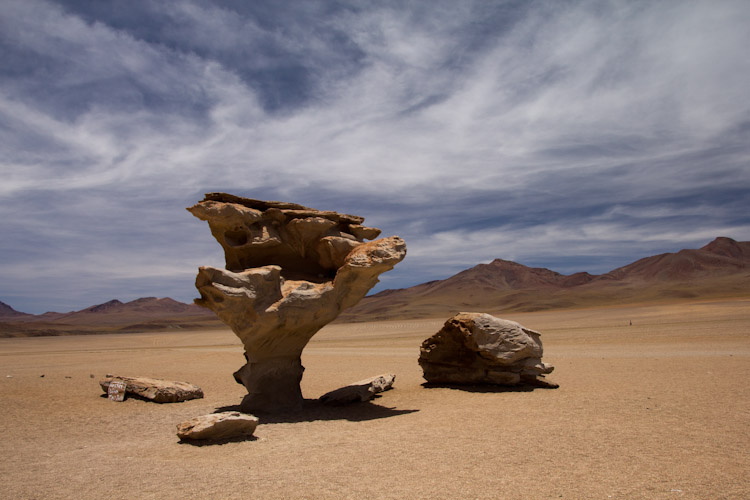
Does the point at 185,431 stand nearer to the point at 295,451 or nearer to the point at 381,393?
the point at 295,451

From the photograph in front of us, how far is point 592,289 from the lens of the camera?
142 meters

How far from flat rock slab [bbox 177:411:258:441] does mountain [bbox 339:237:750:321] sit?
305ft

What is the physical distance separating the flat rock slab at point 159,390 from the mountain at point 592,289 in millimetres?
88638

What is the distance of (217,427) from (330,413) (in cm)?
323

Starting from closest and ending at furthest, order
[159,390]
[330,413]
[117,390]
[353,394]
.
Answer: [330,413] → [353,394] → [159,390] → [117,390]

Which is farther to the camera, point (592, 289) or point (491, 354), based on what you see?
point (592, 289)

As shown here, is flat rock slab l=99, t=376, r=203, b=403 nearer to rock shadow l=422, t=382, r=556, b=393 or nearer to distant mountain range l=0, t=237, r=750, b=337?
rock shadow l=422, t=382, r=556, b=393

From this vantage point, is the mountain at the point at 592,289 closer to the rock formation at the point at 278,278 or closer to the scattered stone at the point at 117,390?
the scattered stone at the point at 117,390

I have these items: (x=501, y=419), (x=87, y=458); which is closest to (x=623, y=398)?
(x=501, y=419)

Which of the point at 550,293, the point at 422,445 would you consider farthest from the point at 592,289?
the point at 422,445

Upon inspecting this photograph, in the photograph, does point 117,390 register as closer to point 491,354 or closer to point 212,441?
point 212,441

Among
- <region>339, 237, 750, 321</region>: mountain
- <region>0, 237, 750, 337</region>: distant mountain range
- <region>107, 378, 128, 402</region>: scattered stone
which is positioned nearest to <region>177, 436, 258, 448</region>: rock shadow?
<region>107, 378, 128, 402</region>: scattered stone

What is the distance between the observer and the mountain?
109 meters

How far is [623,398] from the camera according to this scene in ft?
34.1
